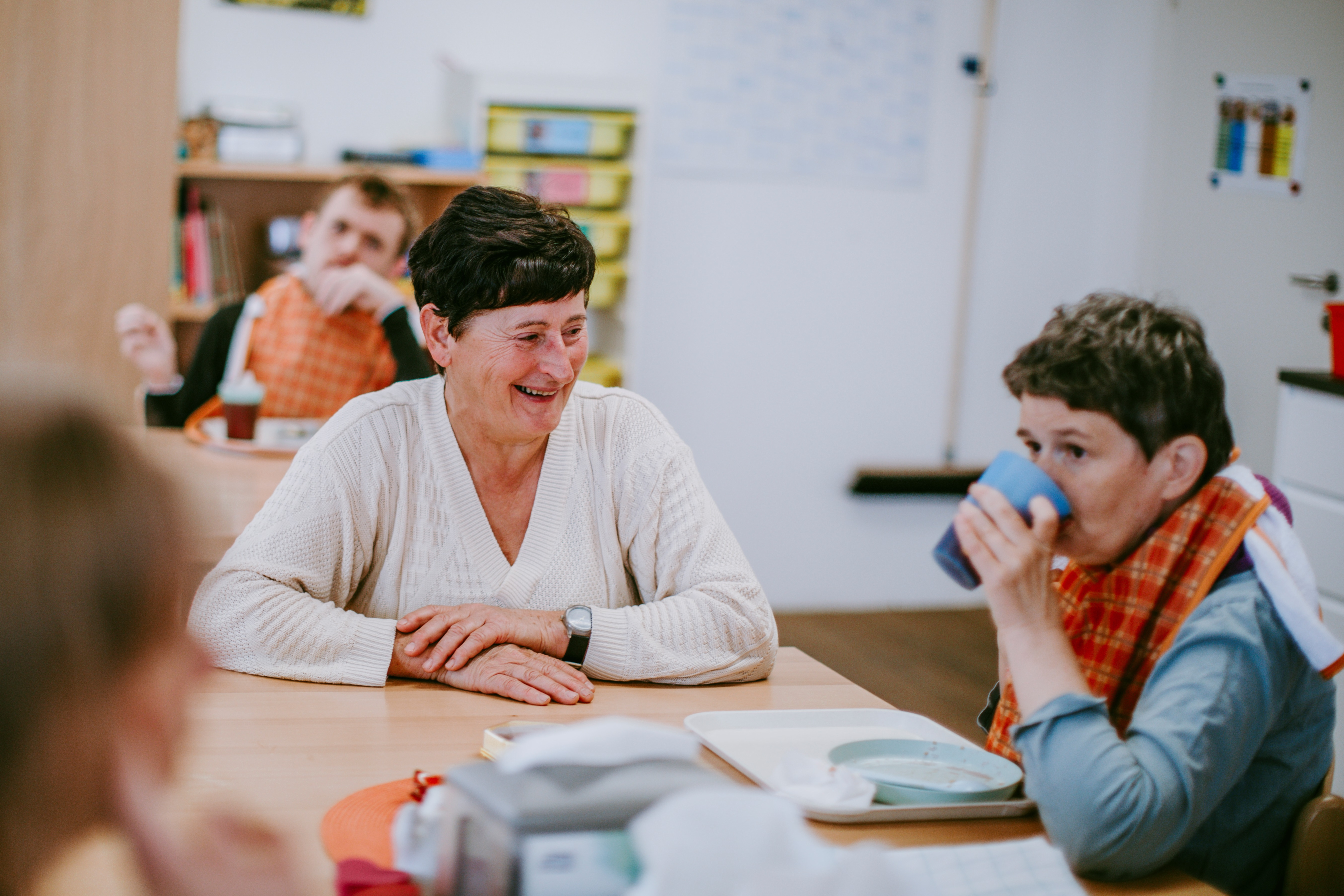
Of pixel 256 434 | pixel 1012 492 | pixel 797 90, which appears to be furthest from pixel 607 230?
pixel 1012 492

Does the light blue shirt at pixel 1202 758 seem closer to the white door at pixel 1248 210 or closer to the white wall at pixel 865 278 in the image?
the white door at pixel 1248 210

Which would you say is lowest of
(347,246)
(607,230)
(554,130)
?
Result: (347,246)

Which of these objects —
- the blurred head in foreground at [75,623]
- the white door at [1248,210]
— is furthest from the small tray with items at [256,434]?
the white door at [1248,210]

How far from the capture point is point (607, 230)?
388 centimetres

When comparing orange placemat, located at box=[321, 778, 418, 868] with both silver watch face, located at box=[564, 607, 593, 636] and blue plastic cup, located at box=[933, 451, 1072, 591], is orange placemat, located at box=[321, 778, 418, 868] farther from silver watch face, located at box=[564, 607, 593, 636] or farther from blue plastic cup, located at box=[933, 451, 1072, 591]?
blue plastic cup, located at box=[933, 451, 1072, 591]

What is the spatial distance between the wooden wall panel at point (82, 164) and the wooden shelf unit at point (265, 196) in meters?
0.41

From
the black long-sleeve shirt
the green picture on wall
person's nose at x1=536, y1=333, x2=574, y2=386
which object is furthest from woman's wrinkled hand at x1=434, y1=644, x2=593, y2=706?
the green picture on wall

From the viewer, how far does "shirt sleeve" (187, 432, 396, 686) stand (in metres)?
1.49

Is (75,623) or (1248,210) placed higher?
(1248,210)

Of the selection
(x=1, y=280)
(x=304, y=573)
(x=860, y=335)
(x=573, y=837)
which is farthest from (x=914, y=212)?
(x=573, y=837)

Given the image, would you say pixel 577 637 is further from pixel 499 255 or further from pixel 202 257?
pixel 202 257

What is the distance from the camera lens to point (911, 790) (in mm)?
1190

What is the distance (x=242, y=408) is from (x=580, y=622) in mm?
1292

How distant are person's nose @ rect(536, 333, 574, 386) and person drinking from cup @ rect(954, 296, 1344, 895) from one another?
2.03 ft
